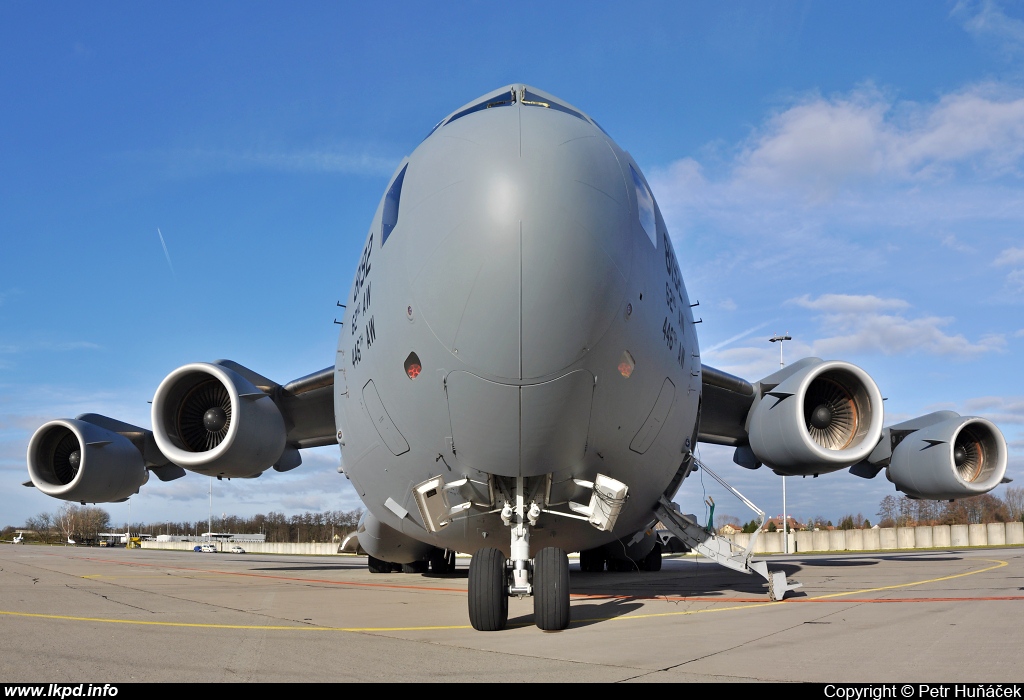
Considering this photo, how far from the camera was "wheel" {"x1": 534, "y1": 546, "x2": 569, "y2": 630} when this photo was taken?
672 centimetres

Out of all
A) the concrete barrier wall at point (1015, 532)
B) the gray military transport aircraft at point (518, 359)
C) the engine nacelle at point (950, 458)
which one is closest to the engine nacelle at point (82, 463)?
the gray military transport aircraft at point (518, 359)

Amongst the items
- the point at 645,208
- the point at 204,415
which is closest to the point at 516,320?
the point at 645,208

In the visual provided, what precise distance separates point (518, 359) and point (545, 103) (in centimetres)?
305

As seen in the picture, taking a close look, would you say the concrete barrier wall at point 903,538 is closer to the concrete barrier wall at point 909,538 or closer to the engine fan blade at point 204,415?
Answer: the concrete barrier wall at point 909,538

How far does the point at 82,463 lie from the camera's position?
1323 centimetres

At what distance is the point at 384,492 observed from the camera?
361 inches

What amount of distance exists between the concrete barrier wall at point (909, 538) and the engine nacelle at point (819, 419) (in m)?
25.2

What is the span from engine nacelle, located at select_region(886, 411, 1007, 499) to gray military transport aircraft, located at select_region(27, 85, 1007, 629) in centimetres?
500

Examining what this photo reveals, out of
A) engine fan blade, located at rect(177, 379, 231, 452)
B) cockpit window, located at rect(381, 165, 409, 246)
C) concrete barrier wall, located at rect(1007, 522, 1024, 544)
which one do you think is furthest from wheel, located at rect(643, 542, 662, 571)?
concrete barrier wall, located at rect(1007, 522, 1024, 544)

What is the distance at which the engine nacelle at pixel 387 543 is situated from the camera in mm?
14367

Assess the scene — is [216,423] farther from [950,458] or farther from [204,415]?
[950,458]

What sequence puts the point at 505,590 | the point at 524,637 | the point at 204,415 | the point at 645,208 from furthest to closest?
1. the point at 204,415
2. the point at 645,208
3. the point at 505,590
4. the point at 524,637

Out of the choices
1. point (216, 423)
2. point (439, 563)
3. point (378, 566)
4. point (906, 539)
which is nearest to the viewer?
point (216, 423)

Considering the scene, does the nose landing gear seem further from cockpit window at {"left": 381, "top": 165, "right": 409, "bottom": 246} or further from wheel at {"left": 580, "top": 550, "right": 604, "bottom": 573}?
wheel at {"left": 580, "top": 550, "right": 604, "bottom": 573}
